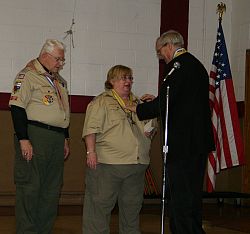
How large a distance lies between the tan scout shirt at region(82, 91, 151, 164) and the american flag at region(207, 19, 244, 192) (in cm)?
196

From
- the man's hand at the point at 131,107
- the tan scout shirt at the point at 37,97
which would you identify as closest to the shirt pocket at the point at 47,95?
the tan scout shirt at the point at 37,97

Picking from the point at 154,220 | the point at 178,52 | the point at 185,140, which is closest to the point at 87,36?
the point at 154,220

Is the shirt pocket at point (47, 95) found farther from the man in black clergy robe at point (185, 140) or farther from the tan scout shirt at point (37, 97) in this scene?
the man in black clergy robe at point (185, 140)

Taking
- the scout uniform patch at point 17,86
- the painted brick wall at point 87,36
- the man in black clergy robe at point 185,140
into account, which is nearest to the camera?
the man in black clergy robe at point 185,140

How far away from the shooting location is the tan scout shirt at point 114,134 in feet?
13.8

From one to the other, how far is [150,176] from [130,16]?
212cm

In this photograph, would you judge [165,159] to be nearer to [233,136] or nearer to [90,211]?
[90,211]

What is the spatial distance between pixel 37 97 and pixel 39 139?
32 centimetres

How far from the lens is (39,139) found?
4.17 metres

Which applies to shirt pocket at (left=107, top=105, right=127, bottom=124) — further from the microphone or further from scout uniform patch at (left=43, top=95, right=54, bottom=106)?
the microphone

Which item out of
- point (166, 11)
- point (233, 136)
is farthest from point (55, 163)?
point (166, 11)

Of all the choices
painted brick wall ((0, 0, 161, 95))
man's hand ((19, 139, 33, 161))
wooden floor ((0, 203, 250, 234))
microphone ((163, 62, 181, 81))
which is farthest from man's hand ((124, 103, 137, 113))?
painted brick wall ((0, 0, 161, 95))

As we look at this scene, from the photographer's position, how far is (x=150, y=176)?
7191mm

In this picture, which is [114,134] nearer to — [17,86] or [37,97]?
[37,97]
